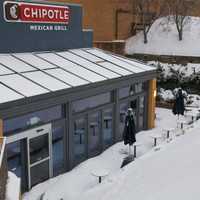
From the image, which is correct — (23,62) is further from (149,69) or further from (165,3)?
(165,3)

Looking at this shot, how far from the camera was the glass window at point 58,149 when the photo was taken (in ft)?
41.9

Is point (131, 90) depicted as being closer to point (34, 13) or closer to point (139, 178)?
point (34, 13)

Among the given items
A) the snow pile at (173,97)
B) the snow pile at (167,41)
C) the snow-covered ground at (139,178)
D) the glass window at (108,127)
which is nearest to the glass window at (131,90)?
the glass window at (108,127)

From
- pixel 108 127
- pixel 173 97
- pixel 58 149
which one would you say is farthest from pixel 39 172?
pixel 173 97

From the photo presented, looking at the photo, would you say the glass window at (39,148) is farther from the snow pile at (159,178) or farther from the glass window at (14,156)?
the snow pile at (159,178)

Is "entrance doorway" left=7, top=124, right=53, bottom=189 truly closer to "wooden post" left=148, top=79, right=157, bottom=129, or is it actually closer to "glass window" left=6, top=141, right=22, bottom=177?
"glass window" left=6, top=141, right=22, bottom=177

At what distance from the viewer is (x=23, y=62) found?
1317 centimetres

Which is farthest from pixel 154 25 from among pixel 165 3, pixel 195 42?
pixel 195 42

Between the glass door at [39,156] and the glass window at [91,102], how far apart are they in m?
1.81

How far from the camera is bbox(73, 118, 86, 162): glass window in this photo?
1370cm

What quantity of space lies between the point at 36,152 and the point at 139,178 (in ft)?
11.3

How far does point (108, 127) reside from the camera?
15.6 meters

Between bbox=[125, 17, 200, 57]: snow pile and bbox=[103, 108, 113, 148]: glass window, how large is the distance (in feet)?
50.1

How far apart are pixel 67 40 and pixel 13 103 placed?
676 centimetres
